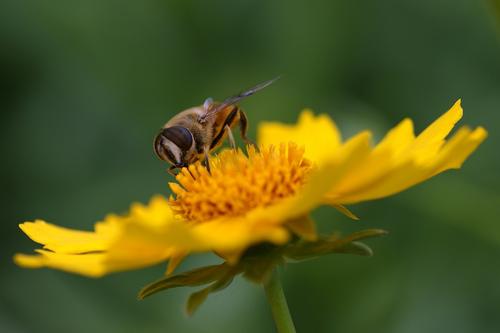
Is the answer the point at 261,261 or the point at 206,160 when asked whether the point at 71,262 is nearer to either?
the point at 261,261

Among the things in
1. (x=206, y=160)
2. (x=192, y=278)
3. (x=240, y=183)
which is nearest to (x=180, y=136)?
(x=206, y=160)

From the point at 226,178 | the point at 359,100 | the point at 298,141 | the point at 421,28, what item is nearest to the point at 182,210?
the point at 226,178

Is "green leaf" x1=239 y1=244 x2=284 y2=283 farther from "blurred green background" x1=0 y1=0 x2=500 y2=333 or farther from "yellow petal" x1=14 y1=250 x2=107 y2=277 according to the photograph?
"blurred green background" x1=0 y1=0 x2=500 y2=333

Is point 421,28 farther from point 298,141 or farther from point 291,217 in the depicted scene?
point 291,217

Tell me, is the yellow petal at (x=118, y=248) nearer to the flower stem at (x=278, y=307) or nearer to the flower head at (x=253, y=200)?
the flower head at (x=253, y=200)

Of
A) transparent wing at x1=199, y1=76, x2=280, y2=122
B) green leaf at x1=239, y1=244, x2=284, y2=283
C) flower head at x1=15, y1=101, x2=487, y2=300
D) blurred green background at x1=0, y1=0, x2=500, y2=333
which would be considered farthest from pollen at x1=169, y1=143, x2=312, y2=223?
blurred green background at x1=0, y1=0, x2=500, y2=333
